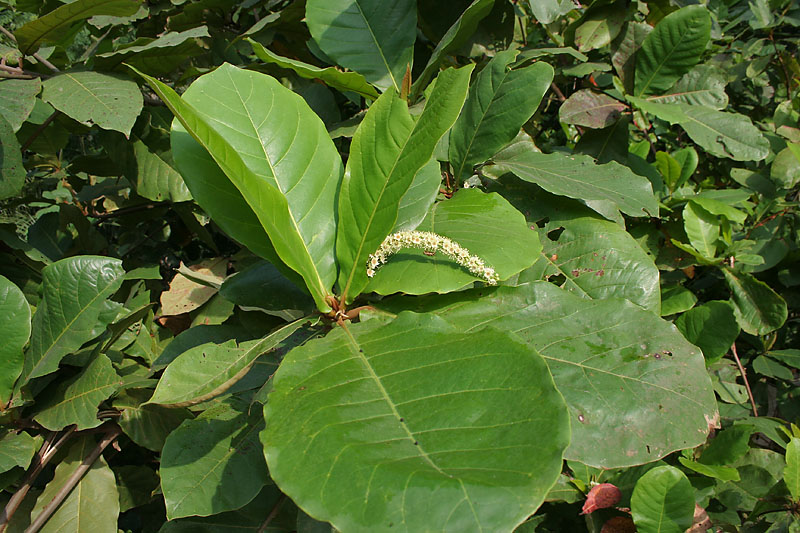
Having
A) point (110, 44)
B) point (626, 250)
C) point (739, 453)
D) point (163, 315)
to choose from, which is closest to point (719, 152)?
point (626, 250)

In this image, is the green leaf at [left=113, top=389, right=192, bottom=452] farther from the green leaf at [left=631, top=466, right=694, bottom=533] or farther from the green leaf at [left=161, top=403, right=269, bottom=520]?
the green leaf at [left=631, top=466, right=694, bottom=533]

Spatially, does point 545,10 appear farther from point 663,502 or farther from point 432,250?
point 663,502

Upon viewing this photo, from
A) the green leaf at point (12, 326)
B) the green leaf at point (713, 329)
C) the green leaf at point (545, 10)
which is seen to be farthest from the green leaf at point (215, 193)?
the green leaf at point (713, 329)

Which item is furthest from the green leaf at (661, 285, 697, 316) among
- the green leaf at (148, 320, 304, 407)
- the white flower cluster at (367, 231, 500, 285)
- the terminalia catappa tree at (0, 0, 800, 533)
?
the green leaf at (148, 320, 304, 407)

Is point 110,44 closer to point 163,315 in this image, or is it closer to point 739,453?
point 163,315

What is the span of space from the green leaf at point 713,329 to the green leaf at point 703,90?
61 cm

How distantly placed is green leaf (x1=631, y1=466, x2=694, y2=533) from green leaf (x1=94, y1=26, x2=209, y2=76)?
4.47 feet

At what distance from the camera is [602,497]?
1.09 metres

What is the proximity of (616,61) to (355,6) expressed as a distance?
75cm

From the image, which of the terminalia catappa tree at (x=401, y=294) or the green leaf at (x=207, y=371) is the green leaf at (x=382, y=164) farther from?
the green leaf at (x=207, y=371)

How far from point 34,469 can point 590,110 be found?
5.11ft

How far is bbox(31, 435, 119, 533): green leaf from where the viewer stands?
115 centimetres

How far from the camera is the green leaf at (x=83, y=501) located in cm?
115

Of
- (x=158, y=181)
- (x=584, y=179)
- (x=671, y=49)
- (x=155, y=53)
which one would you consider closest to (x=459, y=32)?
(x=584, y=179)
